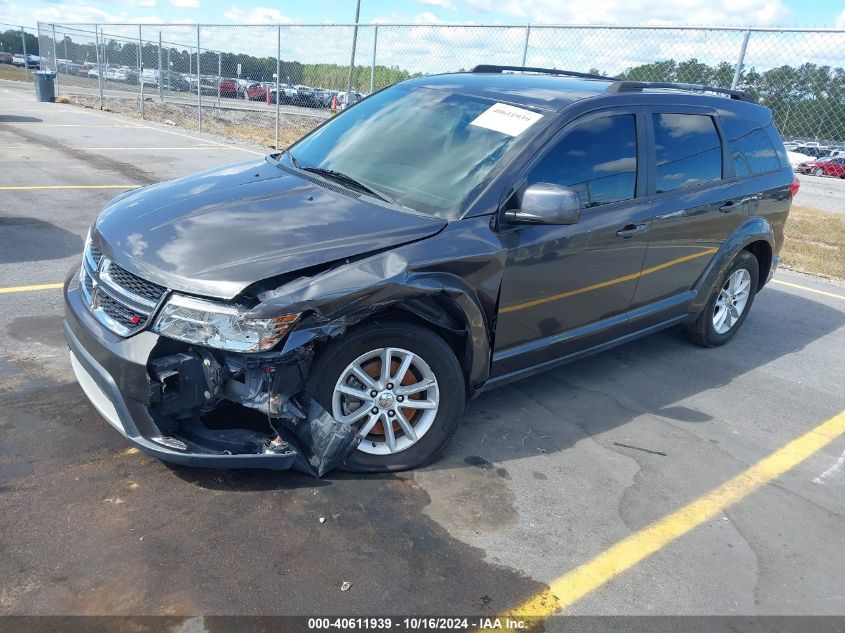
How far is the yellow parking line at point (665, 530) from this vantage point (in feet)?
9.37

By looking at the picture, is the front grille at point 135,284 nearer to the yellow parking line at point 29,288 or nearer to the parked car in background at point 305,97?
the yellow parking line at point 29,288

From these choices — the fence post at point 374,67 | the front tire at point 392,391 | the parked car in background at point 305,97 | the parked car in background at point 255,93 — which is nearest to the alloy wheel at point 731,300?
the front tire at point 392,391

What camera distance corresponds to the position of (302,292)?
9.82ft

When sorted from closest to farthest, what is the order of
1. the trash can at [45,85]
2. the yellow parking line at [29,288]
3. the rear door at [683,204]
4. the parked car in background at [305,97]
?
1. the rear door at [683,204]
2. the yellow parking line at [29,288]
3. the parked car in background at [305,97]
4. the trash can at [45,85]

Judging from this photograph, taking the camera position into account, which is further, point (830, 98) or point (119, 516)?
point (830, 98)

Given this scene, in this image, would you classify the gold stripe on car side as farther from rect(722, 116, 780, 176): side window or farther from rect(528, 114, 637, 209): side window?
rect(722, 116, 780, 176): side window

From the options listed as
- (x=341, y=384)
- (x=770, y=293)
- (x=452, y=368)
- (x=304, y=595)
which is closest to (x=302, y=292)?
(x=341, y=384)

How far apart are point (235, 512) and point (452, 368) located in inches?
48.5

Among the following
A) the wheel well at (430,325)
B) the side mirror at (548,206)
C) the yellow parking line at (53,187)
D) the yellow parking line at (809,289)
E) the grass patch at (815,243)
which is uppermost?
the side mirror at (548,206)

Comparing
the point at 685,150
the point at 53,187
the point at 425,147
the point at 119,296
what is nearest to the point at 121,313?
the point at 119,296

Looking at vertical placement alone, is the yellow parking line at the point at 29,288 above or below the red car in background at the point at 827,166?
below

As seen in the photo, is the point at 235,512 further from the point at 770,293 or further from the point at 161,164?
the point at 161,164

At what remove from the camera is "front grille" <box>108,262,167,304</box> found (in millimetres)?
3035

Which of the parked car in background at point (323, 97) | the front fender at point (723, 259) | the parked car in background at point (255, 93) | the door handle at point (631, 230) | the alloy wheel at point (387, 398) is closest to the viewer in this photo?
the alloy wheel at point (387, 398)
